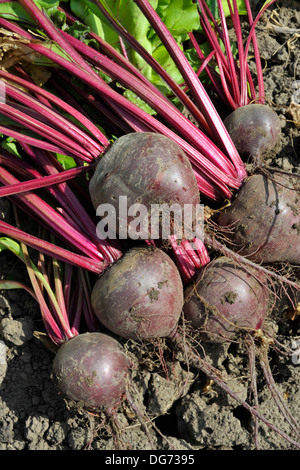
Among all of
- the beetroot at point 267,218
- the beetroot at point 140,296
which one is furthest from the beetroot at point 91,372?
the beetroot at point 267,218

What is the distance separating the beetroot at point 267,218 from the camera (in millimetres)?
2715

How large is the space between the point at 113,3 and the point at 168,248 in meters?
1.72

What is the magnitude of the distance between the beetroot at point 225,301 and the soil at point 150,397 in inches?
10.8

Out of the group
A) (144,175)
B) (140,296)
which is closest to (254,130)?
(144,175)

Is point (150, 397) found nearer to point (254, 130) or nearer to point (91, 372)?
point (91, 372)

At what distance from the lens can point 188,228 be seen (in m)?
2.62

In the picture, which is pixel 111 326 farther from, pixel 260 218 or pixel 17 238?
pixel 260 218

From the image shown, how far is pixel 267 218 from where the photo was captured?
2715mm

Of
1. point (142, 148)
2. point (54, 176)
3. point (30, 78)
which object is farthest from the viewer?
point (30, 78)

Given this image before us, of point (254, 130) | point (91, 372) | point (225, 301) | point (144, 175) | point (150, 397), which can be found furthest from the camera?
point (254, 130)

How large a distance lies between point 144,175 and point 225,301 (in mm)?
948

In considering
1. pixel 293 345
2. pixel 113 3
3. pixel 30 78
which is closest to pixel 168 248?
pixel 293 345

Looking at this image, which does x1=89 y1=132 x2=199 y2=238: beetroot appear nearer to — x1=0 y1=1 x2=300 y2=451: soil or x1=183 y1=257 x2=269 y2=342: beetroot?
x1=183 y1=257 x2=269 y2=342: beetroot

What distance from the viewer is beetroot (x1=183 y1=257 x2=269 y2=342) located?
2684 millimetres
